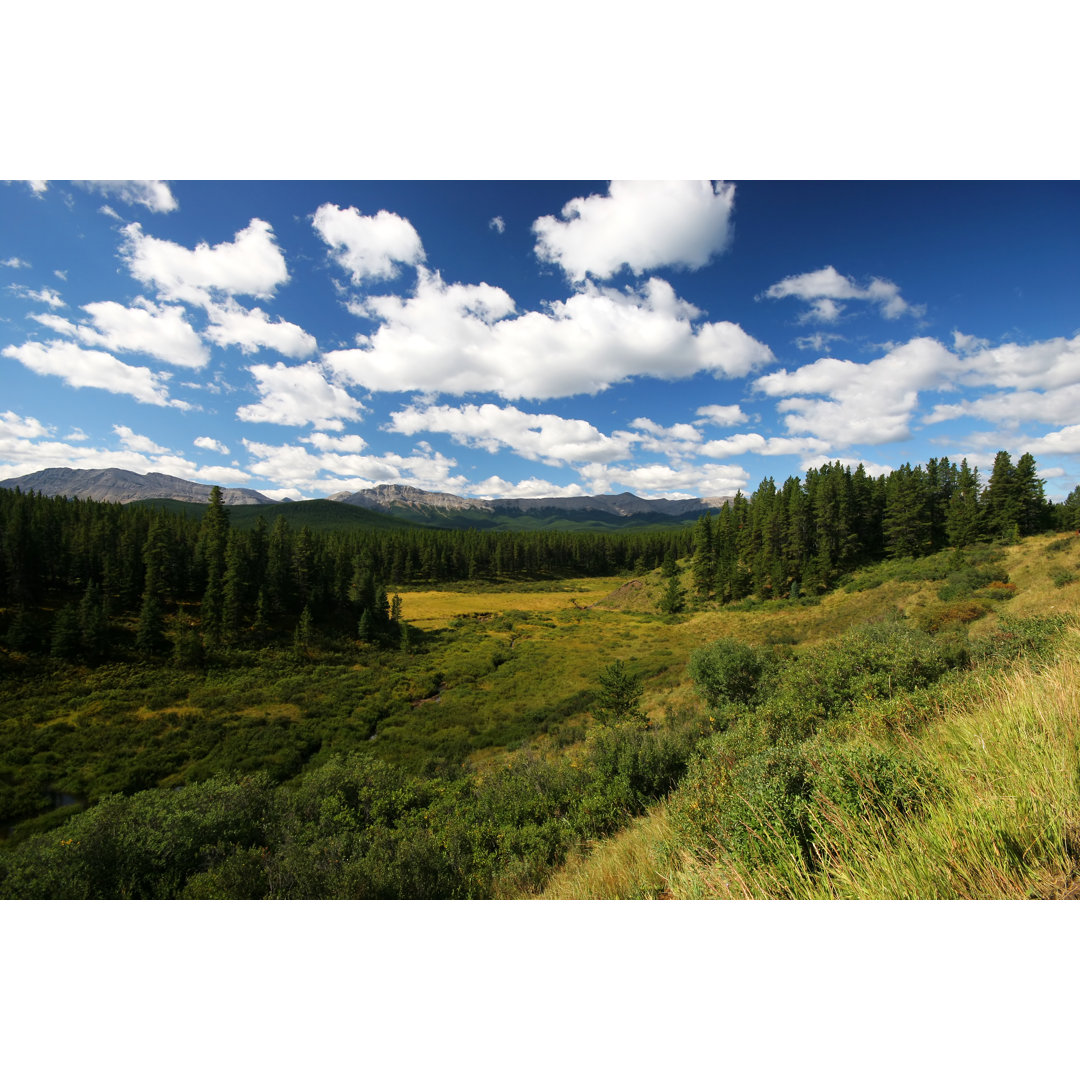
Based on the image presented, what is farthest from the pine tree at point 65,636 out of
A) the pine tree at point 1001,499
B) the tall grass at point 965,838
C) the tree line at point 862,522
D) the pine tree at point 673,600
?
the pine tree at point 1001,499

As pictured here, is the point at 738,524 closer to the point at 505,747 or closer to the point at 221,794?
the point at 505,747

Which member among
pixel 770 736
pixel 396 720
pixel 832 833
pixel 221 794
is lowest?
pixel 396 720

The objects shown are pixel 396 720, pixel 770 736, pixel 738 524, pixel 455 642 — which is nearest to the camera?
pixel 770 736

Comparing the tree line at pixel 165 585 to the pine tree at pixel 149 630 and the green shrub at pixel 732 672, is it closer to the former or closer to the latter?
the pine tree at pixel 149 630

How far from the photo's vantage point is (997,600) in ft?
75.8

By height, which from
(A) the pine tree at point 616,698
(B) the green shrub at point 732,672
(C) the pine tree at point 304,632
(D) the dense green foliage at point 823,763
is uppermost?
(D) the dense green foliage at point 823,763

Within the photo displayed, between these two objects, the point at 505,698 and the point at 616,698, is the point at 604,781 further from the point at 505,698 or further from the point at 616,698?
the point at 505,698

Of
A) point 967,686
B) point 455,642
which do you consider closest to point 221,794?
point 967,686

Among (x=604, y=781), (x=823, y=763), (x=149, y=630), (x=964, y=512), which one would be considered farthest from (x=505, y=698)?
(x=964, y=512)

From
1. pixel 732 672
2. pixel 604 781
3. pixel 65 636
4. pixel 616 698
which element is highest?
pixel 732 672

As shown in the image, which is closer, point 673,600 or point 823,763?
point 823,763

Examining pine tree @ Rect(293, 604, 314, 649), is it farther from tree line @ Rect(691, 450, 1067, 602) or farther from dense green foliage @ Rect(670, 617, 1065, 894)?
tree line @ Rect(691, 450, 1067, 602)

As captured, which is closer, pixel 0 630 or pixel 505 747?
pixel 505 747

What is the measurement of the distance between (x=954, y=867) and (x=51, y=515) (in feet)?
250
